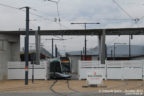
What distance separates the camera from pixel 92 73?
70.8 feet

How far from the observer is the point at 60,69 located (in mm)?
33156

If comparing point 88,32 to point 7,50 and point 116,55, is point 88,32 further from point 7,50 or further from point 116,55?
point 116,55

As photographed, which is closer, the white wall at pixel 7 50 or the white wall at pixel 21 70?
the white wall at pixel 7 50

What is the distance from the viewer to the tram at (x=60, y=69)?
109 feet

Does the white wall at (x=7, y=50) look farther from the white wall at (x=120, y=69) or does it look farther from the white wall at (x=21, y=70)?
the white wall at (x=120, y=69)

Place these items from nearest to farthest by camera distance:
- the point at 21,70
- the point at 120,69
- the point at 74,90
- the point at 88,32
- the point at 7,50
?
1. the point at 74,90
2. the point at 120,69
3. the point at 21,70
4. the point at 7,50
5. the point at 88,32

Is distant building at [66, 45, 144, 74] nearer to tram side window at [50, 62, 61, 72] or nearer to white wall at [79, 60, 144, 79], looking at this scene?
tram side window at [50, 62, 61, 72]

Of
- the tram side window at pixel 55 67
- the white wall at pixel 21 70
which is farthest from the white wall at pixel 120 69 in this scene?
the white wall at pixel 21 70

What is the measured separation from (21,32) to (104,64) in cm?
1166

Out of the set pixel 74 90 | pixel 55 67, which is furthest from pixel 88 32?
pixel 74 90

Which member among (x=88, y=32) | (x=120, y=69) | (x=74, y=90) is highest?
(x=88, y=32)

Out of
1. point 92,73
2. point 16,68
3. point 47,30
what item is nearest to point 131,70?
point 92,73

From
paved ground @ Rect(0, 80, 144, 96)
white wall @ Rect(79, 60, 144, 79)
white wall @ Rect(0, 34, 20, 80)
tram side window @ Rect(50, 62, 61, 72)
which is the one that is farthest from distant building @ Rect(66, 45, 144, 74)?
paved ground @ Rect(0, 80, 144, 96)

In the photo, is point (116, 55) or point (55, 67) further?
point (116, 55)
